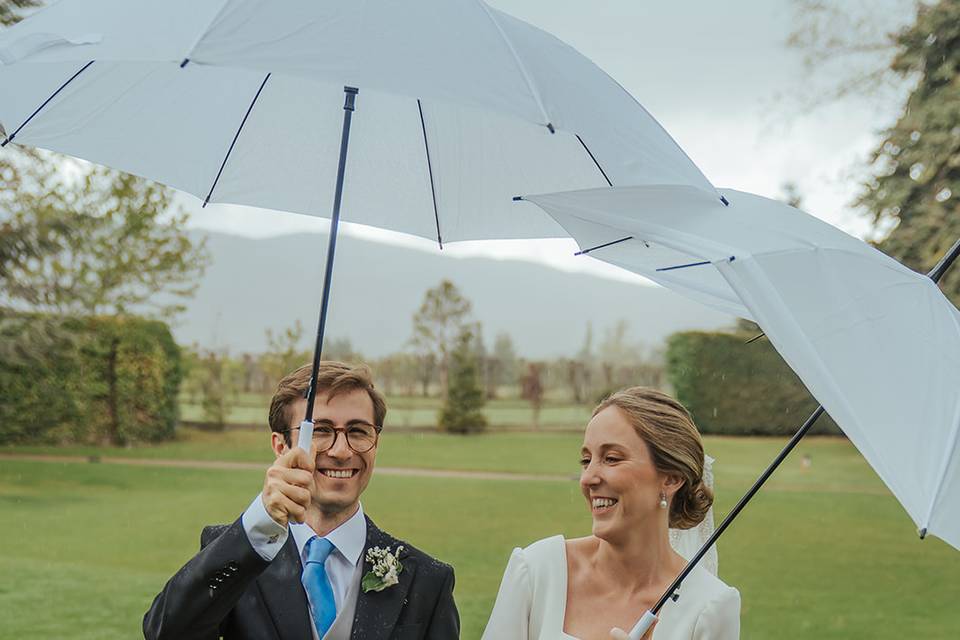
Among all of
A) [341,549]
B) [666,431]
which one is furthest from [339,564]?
[666,431]

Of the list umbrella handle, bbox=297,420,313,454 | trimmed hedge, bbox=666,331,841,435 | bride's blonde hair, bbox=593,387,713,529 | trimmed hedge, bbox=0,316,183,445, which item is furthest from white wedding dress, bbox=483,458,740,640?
trimmed hedge, bbox=666,331,841,435

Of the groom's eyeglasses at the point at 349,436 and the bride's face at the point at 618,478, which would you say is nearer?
the groom's eyeglasses at the point at 349,436

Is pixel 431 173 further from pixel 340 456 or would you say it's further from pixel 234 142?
pixel 340 456

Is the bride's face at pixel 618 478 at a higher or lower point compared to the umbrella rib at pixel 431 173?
lower

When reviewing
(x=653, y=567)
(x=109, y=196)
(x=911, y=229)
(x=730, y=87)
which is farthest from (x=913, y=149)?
(x=653, y=567)

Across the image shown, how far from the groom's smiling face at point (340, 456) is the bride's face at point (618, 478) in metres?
0.54

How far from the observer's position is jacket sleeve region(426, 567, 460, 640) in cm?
236

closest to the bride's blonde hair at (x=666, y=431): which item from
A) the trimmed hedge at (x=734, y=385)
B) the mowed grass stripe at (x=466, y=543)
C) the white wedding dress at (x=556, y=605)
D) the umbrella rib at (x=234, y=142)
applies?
the white wedding dress at (x=556, y=605)

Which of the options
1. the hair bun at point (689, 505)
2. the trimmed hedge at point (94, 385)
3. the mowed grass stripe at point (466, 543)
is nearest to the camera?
the hair bun at point (689, 505)

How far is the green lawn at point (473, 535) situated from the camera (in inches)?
385

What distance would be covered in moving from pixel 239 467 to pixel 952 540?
18.1m

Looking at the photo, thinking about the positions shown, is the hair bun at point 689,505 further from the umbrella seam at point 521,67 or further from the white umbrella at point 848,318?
the umbrella seam at point 521,67

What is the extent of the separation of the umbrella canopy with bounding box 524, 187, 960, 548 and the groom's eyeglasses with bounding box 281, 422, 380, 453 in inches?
23.9

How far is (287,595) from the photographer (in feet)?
7.53
